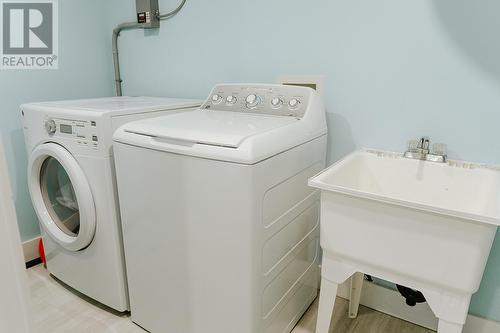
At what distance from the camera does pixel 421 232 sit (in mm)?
925

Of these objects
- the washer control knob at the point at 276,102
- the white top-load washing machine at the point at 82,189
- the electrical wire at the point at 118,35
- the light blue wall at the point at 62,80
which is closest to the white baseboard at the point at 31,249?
the light blue wall at the point at 62,80

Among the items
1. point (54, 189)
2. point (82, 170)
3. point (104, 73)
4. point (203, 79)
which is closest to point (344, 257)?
point (82, 170)

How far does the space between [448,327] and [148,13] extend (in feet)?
6.68

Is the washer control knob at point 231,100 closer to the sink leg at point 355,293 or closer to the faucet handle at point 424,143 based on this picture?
the faucet handle at point 424,143

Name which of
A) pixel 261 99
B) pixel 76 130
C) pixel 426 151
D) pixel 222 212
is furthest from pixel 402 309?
pixel 76 130

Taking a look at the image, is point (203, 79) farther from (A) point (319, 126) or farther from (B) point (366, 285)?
(B) point (366, 285)

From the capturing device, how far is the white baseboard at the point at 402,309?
4.38 ft

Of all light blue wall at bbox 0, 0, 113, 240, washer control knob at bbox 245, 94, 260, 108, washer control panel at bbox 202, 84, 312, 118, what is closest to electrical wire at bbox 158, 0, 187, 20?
light blue wall at bbox 0, 0, 113, 240

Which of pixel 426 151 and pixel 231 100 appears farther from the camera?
pixel 231 100

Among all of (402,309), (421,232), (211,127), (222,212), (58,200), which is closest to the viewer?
(421,232)

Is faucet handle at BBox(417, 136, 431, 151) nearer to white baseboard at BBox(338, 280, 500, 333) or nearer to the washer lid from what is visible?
the washer lid

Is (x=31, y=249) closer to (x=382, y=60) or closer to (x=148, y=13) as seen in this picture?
(x=148, y=13)

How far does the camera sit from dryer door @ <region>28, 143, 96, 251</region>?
4.60 feet

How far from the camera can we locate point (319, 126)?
138 cm
